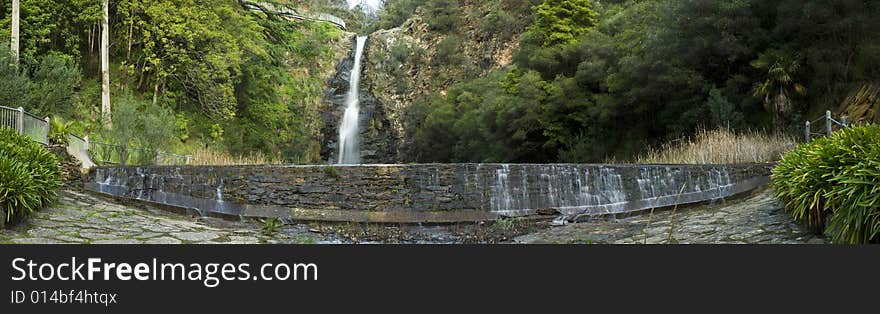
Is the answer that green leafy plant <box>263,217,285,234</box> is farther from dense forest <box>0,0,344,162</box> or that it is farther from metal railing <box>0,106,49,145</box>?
dense forest <box>0,0,344,162</box>

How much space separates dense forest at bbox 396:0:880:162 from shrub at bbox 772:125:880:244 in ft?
30.6

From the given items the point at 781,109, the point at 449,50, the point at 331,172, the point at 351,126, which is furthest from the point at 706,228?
the point at 449,50

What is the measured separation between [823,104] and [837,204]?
11.6 m

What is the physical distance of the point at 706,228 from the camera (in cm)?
938

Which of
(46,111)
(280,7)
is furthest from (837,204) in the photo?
(280,7)

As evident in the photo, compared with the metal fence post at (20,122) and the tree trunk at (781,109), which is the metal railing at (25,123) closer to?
the metal fence post at (20,122)

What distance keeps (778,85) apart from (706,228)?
10.2m

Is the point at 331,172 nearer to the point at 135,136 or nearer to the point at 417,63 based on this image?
the point at 135,136

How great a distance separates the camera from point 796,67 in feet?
56.5

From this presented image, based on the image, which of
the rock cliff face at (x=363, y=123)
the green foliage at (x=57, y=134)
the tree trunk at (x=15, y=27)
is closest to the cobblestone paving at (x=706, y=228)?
the green foliage at (x=57, y=134)

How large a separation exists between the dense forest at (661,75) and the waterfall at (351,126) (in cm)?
637

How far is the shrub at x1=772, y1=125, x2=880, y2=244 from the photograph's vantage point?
6.07m

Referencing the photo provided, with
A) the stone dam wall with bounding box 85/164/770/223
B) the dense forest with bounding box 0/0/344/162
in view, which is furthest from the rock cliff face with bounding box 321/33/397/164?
the stone dam wall with bounding box 85/164/770/223

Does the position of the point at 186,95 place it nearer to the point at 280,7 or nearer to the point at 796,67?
the point at 280,7
